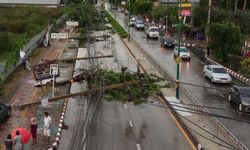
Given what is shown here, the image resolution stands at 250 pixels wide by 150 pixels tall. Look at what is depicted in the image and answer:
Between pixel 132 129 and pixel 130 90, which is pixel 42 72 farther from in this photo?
pixel 132 129

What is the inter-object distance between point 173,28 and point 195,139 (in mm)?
67203

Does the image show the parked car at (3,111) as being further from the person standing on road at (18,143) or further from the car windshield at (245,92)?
the car windshield at (245,92)

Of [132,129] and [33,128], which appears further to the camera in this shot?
[132,129]

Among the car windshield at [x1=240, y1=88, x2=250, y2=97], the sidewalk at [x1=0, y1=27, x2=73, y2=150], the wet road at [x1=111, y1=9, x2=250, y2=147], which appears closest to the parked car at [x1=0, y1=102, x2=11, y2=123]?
the sidewalk at [x1=0, y1=27, x2=73, y2=150]

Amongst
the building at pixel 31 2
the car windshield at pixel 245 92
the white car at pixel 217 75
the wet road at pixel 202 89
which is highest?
the building at pixel 31 2

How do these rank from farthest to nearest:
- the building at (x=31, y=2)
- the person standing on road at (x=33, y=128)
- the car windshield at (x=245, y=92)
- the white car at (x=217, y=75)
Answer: the building at (x=31, y=2)
the white car at (x=217, y=75)
the car windshield at (x=245, y=92)
the person standing on road at (x=33, y=128)

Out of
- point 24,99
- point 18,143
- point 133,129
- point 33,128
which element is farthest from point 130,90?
point 18,143

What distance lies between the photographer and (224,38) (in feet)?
167

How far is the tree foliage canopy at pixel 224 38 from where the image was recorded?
50.2 meters

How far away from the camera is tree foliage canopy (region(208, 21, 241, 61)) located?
50250mm

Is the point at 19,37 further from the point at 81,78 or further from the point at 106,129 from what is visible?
the point at 106,129

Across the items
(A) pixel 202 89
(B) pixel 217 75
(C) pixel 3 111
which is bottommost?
(A) pixel 202 89

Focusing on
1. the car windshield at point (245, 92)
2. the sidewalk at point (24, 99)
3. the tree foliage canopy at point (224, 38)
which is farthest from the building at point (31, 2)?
the car windshield at point (245, 92)

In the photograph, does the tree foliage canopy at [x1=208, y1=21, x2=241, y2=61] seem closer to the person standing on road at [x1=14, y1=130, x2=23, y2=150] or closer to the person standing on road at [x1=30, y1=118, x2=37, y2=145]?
the person standing on road at [x1=30, y1=118, x2=37, y2=145]
